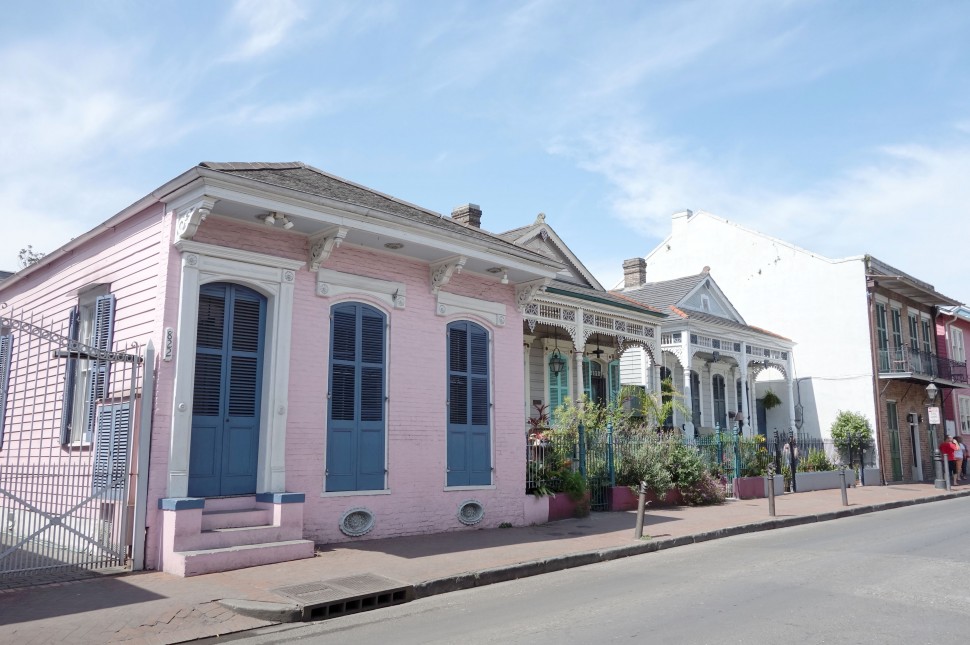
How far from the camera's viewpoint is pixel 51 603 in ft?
22.9

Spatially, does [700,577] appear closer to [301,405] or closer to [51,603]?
[301,405]

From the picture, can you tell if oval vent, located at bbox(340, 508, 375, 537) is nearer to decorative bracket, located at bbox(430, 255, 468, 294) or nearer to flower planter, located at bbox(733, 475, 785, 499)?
decorative bracket, located at bbox(430, 255, 468, 294)

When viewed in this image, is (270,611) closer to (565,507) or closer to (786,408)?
(565,507)

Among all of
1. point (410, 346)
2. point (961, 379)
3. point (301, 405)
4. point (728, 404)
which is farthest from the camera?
point (961, 379)

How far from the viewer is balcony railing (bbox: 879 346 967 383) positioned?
2628 centimetres

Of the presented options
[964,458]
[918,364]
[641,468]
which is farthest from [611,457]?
[964,458]

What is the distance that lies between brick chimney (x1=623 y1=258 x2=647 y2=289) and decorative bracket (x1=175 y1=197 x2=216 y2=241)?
20331 millimetres

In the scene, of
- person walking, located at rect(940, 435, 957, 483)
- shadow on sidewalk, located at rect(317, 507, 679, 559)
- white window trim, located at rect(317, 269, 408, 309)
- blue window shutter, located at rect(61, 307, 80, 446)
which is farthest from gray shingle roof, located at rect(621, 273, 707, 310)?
blue window shutter, located at rect(61, 307, 80, 446)

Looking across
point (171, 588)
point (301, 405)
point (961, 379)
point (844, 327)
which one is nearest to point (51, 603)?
point (171, 588)

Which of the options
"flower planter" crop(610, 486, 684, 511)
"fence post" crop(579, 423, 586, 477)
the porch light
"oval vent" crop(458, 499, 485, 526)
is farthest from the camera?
the porch light

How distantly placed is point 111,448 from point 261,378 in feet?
6.36

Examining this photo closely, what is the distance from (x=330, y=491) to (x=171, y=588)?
2.90m

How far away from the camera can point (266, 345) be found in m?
9.98

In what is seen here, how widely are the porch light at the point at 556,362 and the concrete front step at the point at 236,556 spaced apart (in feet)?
32.9
